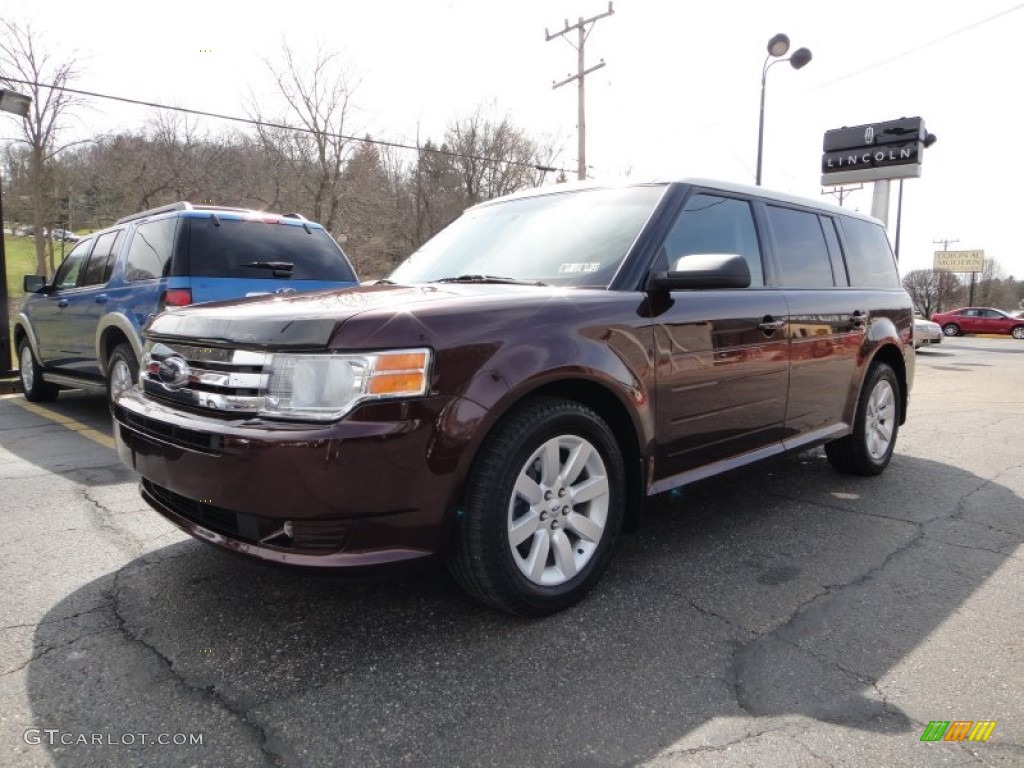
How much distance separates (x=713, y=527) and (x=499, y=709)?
200cm

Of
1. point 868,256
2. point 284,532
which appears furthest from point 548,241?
point 868,256

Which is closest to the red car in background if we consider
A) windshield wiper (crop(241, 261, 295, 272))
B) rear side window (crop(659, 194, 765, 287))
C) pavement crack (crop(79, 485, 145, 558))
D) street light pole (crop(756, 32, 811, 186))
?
street light pole (crop(756, 32, 811, 186))

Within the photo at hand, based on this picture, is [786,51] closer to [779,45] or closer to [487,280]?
[779,45]

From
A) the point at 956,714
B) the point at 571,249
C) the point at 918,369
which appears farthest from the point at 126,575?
the point at 918,369

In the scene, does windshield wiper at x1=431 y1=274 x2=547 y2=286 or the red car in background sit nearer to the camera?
windshield wiper at x1=431 y1=274 x2=547 y2=286

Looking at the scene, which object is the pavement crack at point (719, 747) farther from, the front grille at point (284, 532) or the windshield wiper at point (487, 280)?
the windshield wiper at point (487, 280)

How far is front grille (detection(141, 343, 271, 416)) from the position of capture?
224cm

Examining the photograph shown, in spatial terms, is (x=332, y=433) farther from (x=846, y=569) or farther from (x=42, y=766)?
(x=846, y=569)

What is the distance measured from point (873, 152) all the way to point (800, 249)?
2080cm

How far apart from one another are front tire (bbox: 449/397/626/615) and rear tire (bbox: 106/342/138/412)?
13.5 ft

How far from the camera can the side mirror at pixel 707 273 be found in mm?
2812

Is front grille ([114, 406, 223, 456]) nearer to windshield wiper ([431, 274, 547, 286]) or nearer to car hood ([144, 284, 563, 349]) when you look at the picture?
car hood ([144, 284, 563, 349])

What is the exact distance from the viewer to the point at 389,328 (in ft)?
7.20

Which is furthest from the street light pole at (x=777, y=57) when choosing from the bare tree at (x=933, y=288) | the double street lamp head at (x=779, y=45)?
the bare tree at (x=933, y=288)
